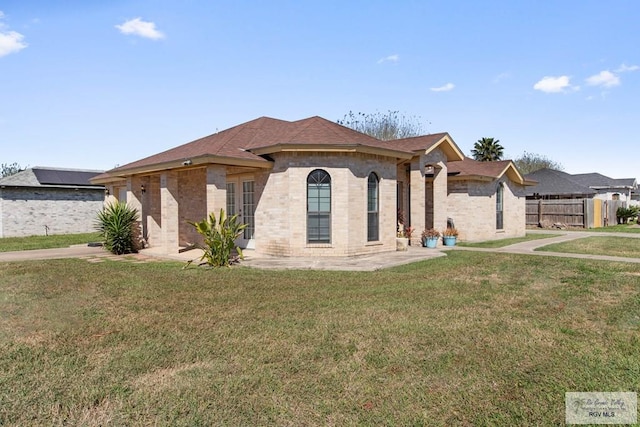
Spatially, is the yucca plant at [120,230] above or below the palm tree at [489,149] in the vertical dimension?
below

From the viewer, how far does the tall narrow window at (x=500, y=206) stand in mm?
21344

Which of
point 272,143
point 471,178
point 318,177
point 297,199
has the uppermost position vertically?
point 272,143

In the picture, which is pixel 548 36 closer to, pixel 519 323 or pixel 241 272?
pixel 519 323

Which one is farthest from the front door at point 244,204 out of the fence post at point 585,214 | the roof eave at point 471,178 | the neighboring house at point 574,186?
the neighboring house at point 574,186

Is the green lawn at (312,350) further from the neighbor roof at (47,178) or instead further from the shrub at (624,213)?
the shrub at (624,213)

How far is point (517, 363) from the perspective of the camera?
4598 millimetres

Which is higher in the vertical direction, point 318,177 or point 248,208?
point 318,177

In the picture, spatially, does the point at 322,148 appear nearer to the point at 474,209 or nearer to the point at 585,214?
the point at 474,209

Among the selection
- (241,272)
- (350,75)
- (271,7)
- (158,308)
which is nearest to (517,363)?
(158,308)

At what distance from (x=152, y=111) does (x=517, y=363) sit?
605 inches

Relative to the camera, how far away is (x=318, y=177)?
13.2 metres

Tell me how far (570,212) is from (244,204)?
1008 inches

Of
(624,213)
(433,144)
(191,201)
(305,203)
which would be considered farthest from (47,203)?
(624,213)

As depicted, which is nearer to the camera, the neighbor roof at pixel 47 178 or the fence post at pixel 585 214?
the neighbor roof at pixel 47 178
